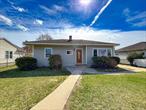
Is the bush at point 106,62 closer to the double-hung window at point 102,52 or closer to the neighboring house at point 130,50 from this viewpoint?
the double-hung window at point 102,52

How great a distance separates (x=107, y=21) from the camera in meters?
17.4

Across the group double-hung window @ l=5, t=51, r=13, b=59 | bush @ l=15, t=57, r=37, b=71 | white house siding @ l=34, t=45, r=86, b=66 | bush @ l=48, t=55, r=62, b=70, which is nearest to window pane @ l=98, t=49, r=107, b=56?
white house siding @ l=34, t=45, r=86, b=66

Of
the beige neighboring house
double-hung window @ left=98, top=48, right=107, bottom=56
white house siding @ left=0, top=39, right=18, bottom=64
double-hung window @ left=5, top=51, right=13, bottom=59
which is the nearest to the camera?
double-hung window @ left=98, top=48, right=107, bottom=56

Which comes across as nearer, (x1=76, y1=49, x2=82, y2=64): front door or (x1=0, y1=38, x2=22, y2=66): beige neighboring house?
(x1=76, y1=49, x2=82, y2=64): front door

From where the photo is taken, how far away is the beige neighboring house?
28.2 metres

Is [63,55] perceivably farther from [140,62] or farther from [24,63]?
[140,62]

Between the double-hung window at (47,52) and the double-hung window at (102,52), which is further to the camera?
the double-hung window at (102,52)

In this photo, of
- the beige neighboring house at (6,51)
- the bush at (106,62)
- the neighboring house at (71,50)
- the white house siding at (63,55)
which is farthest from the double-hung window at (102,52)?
the beige neighboring house at (6,51)

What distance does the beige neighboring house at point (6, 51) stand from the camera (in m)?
28.2

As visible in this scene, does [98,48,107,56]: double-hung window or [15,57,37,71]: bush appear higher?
[98,48,107,56]: double-hung window

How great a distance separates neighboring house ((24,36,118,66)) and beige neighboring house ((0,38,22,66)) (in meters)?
12.3

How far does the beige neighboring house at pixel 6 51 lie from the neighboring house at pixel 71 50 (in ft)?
40.4

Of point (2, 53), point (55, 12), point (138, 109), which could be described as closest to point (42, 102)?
point (138, 109)

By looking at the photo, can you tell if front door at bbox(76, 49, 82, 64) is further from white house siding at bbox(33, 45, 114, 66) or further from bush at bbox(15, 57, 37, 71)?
bush at bbox(15, 57, 37, 71)
